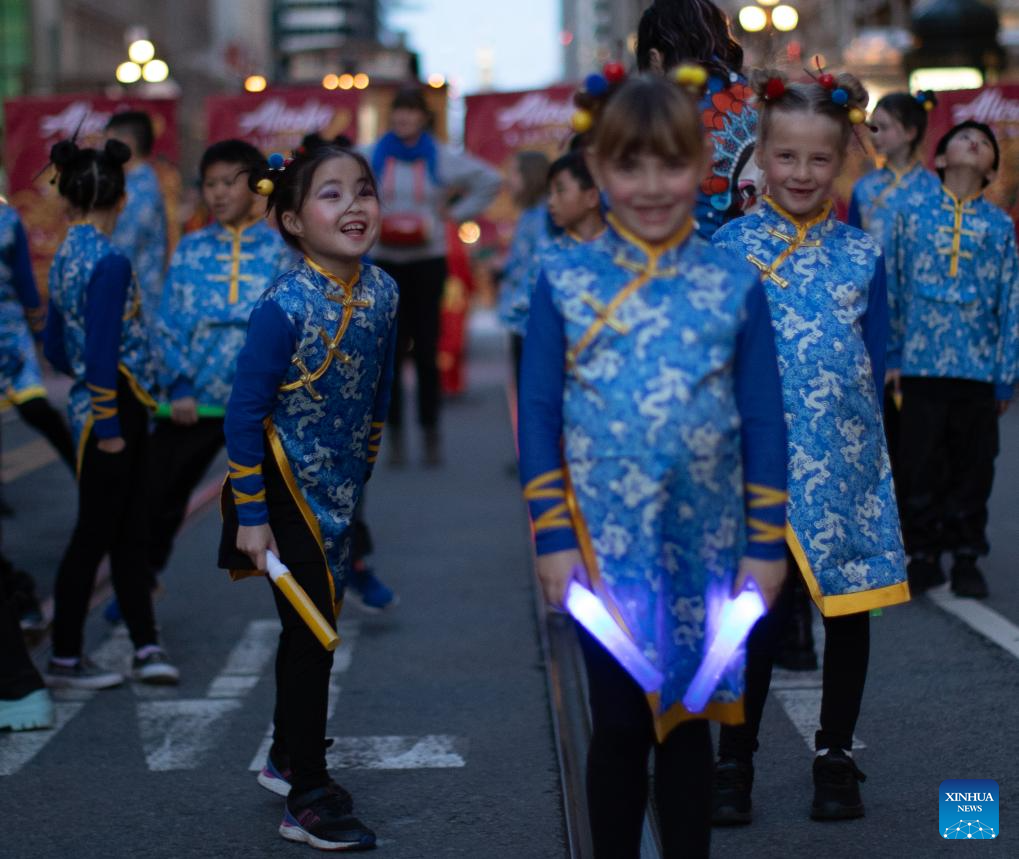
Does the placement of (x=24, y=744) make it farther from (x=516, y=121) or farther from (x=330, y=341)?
(x=516, y=121)

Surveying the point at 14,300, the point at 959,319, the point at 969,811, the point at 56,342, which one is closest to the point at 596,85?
the point at 969,811

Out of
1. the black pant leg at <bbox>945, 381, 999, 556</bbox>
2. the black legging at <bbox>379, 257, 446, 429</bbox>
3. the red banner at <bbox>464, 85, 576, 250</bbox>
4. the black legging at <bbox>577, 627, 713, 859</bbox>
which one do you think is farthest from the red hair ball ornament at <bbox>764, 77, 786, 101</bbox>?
the red banner at <bbox>464, 85, 576, 250</bbox>

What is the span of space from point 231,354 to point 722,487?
326 centimetres

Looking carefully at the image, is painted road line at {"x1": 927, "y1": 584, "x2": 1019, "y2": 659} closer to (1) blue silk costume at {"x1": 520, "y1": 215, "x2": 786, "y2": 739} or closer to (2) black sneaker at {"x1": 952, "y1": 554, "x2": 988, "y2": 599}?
(2) black sneaker at {"x1": 952, "y1": 554, "x2": 988, "y2": 599}

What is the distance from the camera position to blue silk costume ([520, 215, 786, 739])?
10.6ft

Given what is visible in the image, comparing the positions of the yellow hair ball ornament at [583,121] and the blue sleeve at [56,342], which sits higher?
the yellow hair ball ornament at [583,121]

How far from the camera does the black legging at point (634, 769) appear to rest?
334 cm

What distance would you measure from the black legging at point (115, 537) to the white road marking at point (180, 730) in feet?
1.35

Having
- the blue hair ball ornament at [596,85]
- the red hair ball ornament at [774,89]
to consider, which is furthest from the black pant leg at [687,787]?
the red hair ball ornament at [774,89]

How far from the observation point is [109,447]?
5.69 m

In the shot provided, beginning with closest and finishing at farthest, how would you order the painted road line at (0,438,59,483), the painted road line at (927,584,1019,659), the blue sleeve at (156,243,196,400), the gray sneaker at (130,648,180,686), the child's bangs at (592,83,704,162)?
the child's bangs at (592,83,704,162)
the gray sneaker at (130,648,180,686)
the painted road line at (927,584,1019,659)
the blue sleeve at (156,243,196,400)
the painted road line at (0,438,59,483)

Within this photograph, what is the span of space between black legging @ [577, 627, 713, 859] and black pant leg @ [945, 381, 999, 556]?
391cm

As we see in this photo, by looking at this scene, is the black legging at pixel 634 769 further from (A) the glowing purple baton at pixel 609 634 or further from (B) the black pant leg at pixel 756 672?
(B) the black pant leg at pixel 756 672

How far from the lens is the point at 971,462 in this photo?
707cm
